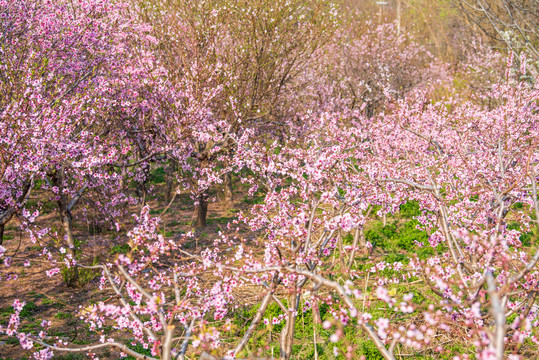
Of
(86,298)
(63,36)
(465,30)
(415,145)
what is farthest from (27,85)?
(465,30)

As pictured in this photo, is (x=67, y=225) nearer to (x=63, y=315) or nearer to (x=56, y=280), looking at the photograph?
(x=56, y=280)

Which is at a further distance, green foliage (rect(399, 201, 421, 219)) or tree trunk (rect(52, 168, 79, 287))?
green foliage (rect(399, 201, 421, 219))

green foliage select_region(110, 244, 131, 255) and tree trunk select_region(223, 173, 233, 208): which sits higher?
tree trunk select_region(223, 173, 233, 208)

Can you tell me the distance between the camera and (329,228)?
3.49 m

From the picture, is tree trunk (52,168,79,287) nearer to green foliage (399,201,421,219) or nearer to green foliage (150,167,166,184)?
green foliage (150,167,166,184)

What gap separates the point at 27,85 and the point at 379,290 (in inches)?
227

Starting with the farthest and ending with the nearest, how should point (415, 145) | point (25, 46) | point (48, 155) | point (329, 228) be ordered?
point (415, 145)
point (25, 46)
point (48, 155)
point (329, 228)

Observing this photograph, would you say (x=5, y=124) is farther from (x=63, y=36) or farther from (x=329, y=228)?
(x=329, y=228)

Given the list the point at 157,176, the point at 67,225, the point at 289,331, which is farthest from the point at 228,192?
the point at 289,331

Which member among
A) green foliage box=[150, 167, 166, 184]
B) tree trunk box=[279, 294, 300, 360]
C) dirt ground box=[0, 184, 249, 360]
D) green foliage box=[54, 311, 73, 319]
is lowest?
green foliage box=[54, 311, 73, 319]

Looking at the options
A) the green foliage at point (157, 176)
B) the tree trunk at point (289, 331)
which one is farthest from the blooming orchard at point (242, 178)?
the green foliage at point (157, 176)

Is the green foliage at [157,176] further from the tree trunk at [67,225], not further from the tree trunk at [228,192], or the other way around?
the tree trunk at [67,225]

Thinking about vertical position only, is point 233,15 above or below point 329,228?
above

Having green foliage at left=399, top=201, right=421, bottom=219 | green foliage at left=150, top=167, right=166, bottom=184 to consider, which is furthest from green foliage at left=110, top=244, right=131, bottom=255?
green foliage at left=399, top=201, right=421, bottom=219
